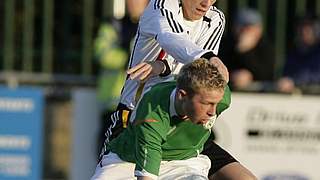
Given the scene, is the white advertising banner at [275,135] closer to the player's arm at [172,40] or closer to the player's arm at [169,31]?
the player's arm at [172,40]

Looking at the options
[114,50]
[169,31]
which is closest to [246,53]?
[114,50]

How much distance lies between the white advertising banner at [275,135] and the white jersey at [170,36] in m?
5.13

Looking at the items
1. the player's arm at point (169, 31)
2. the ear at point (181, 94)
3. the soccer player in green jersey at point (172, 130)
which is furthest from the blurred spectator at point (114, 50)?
the ear at point (181, 94)

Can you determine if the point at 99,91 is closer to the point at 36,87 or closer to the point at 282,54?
the point at 36,87

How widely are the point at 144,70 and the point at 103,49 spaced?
579cm

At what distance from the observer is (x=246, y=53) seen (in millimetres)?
12906

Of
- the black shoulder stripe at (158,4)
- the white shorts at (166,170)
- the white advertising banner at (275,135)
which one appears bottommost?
the white advertising banner at (275,135)

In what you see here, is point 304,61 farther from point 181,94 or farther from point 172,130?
point 181,94

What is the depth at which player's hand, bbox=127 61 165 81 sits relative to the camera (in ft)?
23.3

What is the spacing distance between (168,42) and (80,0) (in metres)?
7.17

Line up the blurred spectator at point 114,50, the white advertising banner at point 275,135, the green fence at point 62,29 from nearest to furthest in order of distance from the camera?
1. the blurred spectator at point 114,50
2. the white advertising banner at point 275,135
3. the green fence at point 62,29

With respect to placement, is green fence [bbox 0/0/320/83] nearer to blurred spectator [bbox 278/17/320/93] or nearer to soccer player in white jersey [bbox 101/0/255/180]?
blurred spectator [bbox 278/17/320/93]

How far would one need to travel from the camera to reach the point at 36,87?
13703 millimetres

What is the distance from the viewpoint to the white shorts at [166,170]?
734 centimetres
